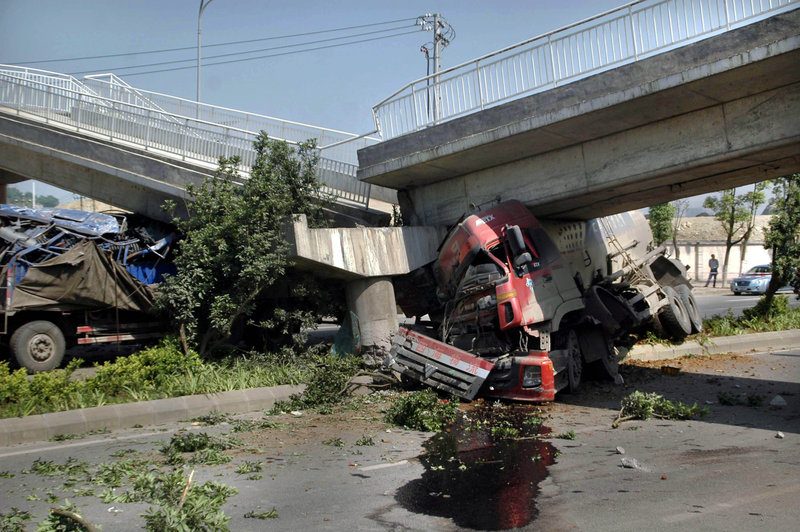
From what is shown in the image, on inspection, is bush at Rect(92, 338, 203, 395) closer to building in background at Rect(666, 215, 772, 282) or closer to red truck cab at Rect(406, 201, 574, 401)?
red truck cab at Rect(406, 201, 574, 401)

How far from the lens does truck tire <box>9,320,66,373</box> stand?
509 inches

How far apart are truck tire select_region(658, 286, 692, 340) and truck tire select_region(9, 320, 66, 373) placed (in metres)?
12.5

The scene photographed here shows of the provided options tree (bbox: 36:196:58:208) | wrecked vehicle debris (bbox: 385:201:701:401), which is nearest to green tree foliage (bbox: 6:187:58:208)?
tree (bbox: 36:196:58:208)

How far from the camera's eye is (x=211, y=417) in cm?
992

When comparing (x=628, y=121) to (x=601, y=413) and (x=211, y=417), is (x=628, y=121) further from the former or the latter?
(x=211, y=417)

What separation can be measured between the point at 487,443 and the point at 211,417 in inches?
165

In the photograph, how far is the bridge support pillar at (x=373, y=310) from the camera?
46.6ft

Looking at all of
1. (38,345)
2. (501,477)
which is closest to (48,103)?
(38,345)

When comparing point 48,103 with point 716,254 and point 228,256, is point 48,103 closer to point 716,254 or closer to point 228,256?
point 228,256

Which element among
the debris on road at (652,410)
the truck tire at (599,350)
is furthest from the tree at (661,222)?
the debris on road at (652,410)

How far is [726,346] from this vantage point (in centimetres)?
1553

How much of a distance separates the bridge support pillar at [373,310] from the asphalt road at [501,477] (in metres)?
3.94

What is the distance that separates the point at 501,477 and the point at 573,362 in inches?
214

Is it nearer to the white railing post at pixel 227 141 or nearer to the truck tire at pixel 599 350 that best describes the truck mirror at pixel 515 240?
the truck tire at pixel 599 350
